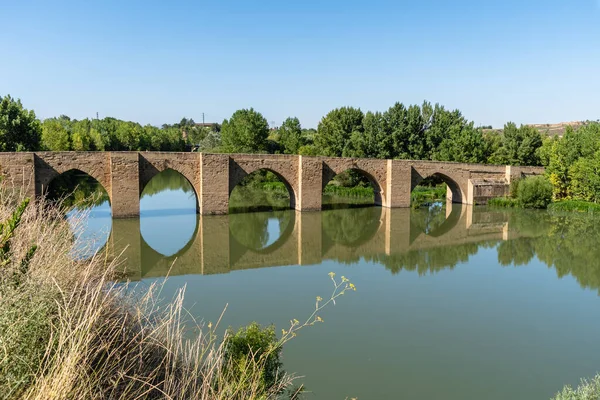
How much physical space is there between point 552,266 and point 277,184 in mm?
21110

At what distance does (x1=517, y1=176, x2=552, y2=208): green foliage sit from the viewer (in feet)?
81.2

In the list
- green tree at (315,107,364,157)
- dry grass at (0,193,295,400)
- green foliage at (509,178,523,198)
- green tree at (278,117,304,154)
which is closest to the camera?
dry grass at (0,193,295,400)

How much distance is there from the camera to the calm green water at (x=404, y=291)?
6.93 metres

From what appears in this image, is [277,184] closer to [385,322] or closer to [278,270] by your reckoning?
[278,270]

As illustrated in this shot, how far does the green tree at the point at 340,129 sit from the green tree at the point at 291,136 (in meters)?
5.68

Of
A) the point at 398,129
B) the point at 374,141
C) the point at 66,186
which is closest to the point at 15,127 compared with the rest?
the point at 66,186

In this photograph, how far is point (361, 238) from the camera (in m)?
17.1

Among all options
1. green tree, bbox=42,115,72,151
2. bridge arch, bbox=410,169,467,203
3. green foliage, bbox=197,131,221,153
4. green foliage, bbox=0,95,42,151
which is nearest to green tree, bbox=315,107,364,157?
bridge arch, bbox=410,169,467,203

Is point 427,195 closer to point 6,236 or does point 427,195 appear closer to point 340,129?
point 340,129

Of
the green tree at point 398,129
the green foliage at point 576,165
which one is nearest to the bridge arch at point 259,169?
the green tree at point 398,129

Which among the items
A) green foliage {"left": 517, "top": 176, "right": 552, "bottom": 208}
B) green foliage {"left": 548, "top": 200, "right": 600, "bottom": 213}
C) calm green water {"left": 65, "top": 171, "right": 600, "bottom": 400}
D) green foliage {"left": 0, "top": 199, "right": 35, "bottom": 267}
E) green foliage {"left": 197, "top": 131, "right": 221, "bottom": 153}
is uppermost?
green foliage {"left": 197, "top": 131, "right": 221, "bottom": 153}

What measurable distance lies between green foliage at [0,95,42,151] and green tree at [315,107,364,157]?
19.0 meters

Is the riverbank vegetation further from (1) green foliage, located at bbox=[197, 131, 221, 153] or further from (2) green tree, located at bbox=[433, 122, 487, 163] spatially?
(1) green foliage, located at bbox=[197, 131, 221, 153]

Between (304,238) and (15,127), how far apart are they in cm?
1786
